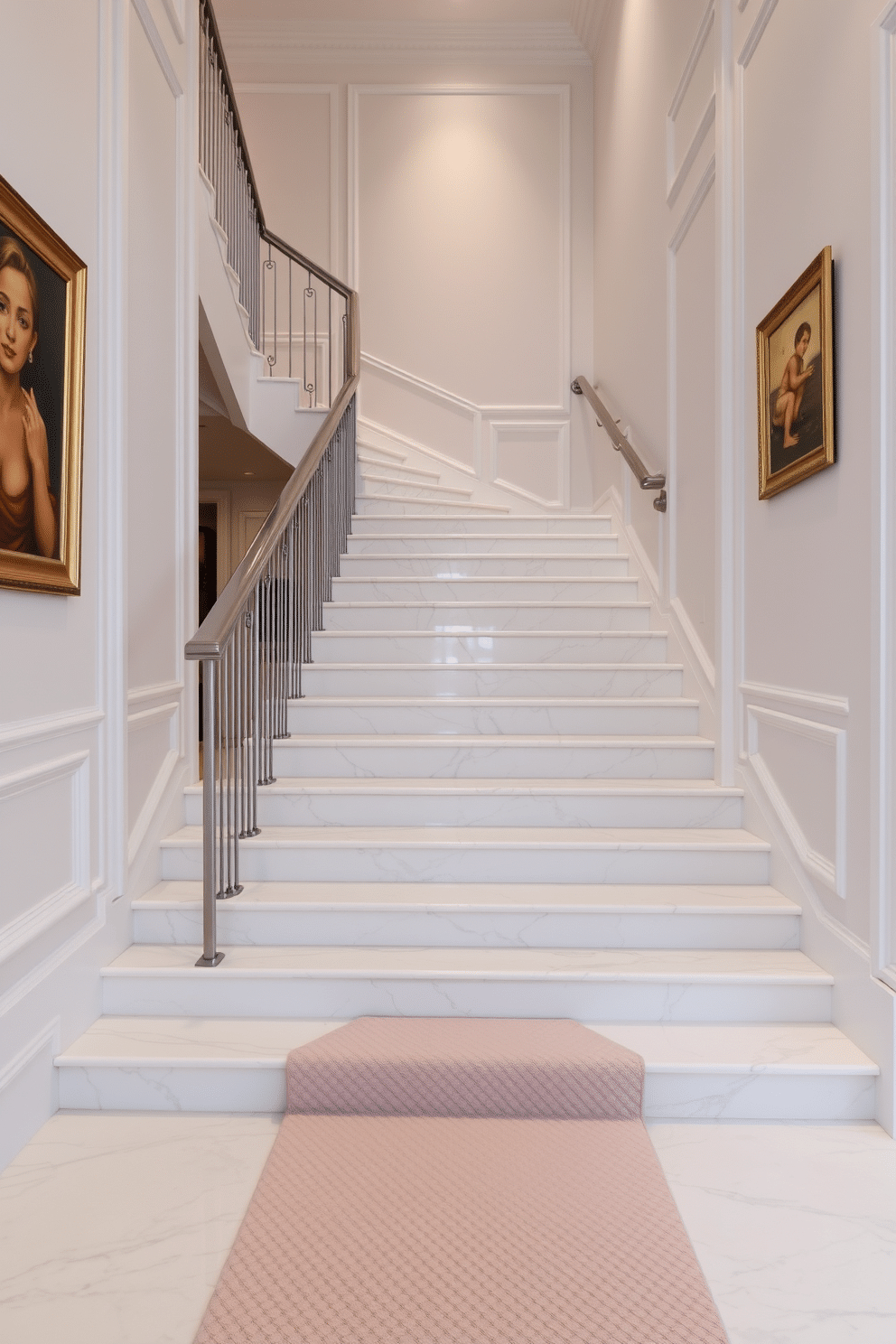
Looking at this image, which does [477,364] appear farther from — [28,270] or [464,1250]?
[464,1250]

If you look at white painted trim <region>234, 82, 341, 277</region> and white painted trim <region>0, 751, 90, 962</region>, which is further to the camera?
white painted trim <region>234, 82, 341, 277</region>

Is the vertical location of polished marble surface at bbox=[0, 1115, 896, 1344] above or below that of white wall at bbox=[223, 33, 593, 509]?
below

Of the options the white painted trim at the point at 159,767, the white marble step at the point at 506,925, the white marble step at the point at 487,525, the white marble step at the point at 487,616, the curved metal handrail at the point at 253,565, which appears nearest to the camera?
the curved metal handrail at the point at 253,565

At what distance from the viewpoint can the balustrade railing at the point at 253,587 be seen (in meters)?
2.44

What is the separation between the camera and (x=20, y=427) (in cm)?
190

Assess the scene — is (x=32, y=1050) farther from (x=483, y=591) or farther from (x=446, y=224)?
(x=446, y=224)

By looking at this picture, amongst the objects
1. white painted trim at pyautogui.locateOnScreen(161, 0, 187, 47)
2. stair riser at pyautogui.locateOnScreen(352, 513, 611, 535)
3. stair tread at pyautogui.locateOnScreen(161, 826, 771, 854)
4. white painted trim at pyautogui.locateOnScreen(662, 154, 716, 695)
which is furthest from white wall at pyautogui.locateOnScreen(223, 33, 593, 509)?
stair tread at pyautogui.locateOnScreen(161, 826, 771, 854)

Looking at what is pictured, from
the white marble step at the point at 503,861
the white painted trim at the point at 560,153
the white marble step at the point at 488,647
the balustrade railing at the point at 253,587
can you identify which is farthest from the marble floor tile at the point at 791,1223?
the white painted trim at the point at 560,153

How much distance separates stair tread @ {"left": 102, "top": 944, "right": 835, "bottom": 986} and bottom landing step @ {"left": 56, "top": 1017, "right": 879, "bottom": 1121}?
0.51 feet

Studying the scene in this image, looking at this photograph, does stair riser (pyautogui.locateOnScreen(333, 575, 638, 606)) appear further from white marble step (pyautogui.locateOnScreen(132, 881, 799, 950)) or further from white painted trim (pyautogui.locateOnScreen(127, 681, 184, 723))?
white marble step (pyautogui.locateOnScreen(132, 881, 799, 950))

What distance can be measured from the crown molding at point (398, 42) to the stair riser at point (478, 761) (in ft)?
19.1

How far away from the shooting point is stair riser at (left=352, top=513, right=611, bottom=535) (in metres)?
4.99

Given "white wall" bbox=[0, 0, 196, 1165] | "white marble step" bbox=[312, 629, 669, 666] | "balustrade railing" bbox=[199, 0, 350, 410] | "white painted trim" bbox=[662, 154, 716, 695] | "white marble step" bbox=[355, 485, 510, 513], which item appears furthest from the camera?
"white marble step" bbox=[355, 485, 510, 513]

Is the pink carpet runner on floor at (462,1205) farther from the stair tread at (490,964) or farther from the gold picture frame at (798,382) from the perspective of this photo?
the gold picture frame at (798,382)
